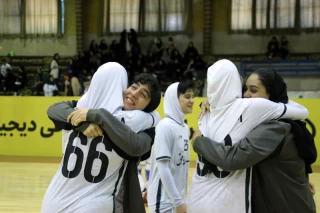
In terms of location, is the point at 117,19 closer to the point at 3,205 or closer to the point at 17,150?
the point at 17,150

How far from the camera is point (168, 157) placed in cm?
314

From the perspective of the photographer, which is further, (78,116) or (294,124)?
(294,124)

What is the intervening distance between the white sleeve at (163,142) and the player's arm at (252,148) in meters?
1.09

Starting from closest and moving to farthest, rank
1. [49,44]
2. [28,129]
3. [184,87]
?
[184,87] → [28,129] → [49,44]

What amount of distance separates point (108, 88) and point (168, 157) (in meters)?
1.17

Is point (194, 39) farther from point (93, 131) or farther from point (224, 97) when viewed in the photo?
point (93, 131)

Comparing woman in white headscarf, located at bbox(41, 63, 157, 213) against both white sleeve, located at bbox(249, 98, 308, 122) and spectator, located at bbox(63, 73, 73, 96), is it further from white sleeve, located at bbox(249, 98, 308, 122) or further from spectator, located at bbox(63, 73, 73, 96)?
spectator, located at bbox(63, 73, 73, 96)

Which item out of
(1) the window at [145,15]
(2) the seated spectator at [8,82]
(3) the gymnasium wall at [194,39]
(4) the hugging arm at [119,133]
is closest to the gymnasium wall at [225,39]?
(3) the gymnasium wall at [194,39]

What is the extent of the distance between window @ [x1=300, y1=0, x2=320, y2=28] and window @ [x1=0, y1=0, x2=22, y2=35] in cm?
1199

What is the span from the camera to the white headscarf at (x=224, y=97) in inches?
83.5

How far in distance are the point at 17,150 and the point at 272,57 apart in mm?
9909

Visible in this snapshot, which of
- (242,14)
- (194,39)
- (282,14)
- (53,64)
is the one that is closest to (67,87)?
(53,64)

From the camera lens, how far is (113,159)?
82.5 inches

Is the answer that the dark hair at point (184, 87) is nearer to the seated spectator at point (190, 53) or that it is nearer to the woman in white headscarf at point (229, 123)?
the woman in white headscarf at point (229, 123)
